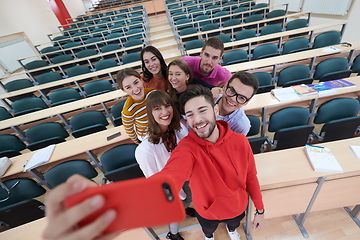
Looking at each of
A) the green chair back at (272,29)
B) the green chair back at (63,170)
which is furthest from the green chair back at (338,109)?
the green chair back at (272,29)

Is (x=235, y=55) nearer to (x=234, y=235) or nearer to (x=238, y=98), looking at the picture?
(x=238, y=98)

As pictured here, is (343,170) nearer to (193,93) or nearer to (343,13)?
(193,93)

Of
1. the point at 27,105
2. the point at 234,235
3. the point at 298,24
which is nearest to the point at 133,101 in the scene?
the point at 234,235

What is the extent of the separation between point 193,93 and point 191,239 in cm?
171

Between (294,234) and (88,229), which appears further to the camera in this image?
(294,234)

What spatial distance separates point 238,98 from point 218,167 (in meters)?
0.65

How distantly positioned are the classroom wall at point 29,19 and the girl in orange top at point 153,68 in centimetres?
803

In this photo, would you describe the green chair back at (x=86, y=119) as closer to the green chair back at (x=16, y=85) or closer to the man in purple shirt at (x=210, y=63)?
the man in purple shirt at (x=210, y=63)

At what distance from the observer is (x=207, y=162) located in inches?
38.5

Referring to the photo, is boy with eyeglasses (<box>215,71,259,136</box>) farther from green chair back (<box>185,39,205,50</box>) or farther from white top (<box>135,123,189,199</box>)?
green chair back (<box>185,39,205,50</box>)

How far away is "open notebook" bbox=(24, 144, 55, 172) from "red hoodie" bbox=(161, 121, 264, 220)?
2.08 m

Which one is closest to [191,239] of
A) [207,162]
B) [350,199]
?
[207,162]

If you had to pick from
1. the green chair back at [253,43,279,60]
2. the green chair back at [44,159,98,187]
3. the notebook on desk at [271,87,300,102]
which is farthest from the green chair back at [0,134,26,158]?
the green chair back at [253,43,279,60]

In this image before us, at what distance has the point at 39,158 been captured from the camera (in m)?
2.08
